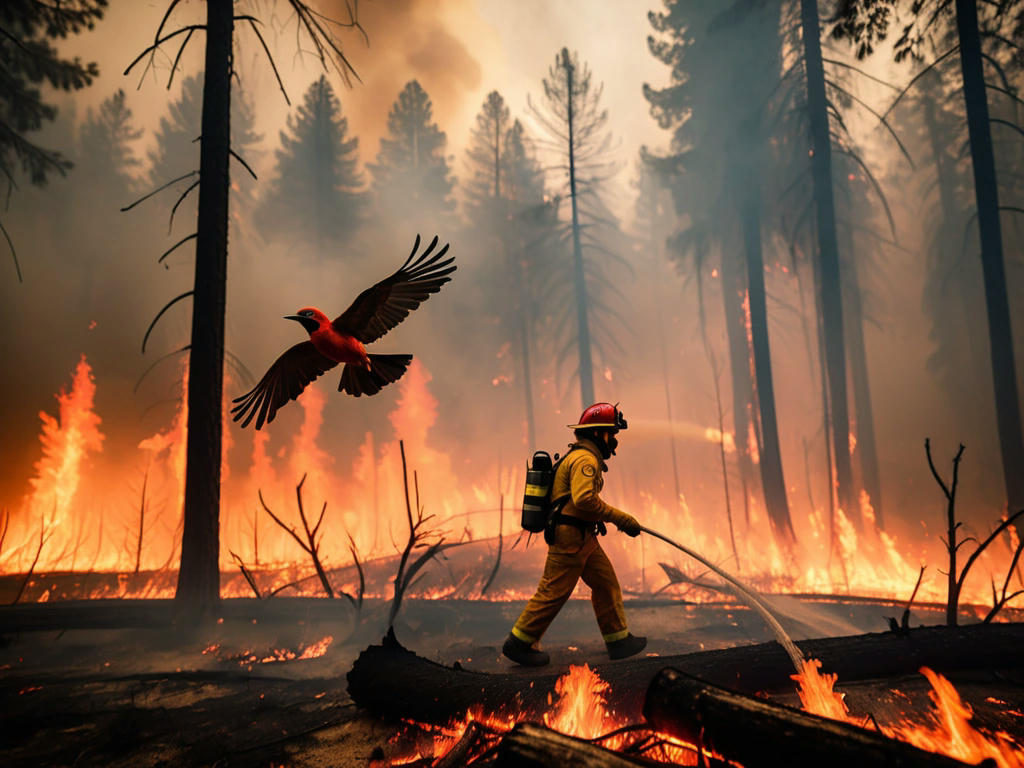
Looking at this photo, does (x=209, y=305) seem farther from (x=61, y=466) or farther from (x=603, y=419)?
(x=61, y=466)

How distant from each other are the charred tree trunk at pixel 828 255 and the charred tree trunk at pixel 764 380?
135cm

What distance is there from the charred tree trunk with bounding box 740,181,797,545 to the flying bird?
39.9 ft

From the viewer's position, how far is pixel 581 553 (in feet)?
14.3

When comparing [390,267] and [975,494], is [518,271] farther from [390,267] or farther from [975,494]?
[975,494]

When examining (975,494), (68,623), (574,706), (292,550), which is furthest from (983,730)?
(975,494)

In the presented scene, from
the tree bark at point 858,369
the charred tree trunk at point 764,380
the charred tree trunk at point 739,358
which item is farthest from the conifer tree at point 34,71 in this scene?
the tree bark at point 858,369

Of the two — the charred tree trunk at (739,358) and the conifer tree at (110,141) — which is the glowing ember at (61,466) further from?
the charred tree trunk at (739,358)

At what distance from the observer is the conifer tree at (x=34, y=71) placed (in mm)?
9078

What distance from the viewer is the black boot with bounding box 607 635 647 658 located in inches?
170

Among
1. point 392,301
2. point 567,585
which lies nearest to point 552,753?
point 567,585

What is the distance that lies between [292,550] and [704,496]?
758 inches

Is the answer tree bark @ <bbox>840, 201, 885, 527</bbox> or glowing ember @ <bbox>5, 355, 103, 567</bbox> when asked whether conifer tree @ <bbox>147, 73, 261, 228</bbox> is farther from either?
tree bark @ <bbox>840, 201, 885, 527</bbox>

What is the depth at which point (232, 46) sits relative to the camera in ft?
24.3

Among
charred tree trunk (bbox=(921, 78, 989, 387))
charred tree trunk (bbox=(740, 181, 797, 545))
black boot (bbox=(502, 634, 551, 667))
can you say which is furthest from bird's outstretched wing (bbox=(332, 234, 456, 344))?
charred tree trunk (bbox=(921, 78, 989, 387))
